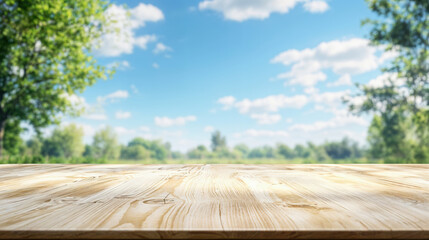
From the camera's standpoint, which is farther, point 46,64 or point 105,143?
point 105,143

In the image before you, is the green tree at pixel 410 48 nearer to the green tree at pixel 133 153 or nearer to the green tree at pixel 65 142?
the green tree at pixel 65 142

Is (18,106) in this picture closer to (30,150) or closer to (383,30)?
(383,30)

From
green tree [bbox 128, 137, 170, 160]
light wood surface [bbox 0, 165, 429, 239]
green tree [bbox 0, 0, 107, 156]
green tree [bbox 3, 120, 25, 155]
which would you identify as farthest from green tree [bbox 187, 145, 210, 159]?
light wood surface [bbox 0, 165, 429, 239]

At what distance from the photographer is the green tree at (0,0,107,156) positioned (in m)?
9.24

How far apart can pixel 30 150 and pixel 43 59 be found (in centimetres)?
3418

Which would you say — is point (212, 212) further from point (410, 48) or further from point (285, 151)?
point (285, 151)

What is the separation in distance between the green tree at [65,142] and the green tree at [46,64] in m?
31.6

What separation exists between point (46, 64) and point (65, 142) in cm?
3357

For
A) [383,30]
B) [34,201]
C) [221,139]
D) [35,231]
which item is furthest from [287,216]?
[221,139]

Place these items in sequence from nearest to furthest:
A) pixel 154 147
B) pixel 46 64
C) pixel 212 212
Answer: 1. pixel 212 212
2. pixel 46 64
3. pixel 154 147

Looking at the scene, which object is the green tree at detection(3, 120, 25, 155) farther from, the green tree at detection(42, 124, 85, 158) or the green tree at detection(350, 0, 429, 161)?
the green tree at detection(42, 124, 85, 158)

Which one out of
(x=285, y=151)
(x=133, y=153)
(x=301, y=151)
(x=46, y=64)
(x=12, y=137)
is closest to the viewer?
(x=46, y=64)

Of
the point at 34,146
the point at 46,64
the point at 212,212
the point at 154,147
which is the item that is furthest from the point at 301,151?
the point at 212,212

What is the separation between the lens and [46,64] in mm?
10375
